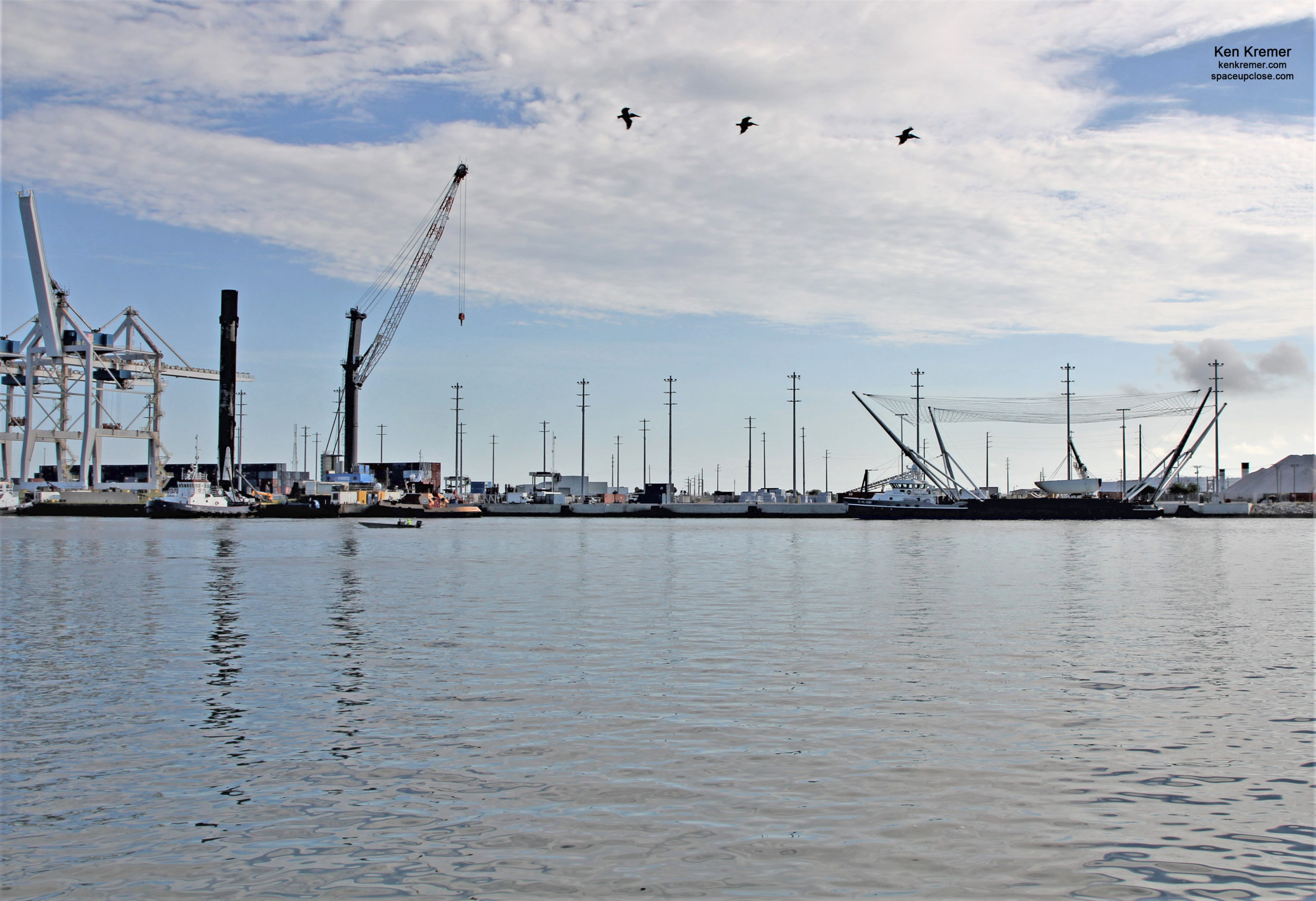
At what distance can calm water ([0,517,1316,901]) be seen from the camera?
32.4 ft

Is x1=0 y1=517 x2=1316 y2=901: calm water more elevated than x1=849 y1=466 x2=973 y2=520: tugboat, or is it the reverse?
x1=849 y1=466 x2=973 y2=520: tugboat

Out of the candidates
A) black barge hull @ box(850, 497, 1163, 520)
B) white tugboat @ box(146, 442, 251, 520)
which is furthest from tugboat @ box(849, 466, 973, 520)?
white tugboat @ box(146, 442, 251, 520)

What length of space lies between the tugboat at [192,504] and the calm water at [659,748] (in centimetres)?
11799

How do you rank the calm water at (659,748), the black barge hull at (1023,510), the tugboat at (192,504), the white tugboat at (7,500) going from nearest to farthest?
1. the calm water at (659,748)
2. the tugboat at (192,504)
3. the white tugboat at (7,500)
4. the black barge hull at (1023,510)

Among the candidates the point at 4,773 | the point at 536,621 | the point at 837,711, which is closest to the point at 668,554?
the point at 536,621

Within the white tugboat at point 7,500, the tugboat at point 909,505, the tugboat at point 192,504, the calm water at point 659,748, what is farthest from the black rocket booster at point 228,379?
the calm water at point 659,748

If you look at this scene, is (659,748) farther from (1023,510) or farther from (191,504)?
(1023,510)

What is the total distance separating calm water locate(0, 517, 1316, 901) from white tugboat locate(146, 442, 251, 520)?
11792 cm

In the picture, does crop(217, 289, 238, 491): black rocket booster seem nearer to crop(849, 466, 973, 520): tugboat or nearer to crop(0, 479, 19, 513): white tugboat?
crop(0, 479, 19, 513): white tugboat

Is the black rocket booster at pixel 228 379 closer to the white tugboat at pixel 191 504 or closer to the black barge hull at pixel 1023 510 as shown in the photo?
the white tugboat at pixel 191 504

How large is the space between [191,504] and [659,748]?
147 metres

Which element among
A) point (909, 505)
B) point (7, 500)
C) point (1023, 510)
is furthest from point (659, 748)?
point (7, 500)

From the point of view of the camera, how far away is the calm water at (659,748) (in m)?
9.89

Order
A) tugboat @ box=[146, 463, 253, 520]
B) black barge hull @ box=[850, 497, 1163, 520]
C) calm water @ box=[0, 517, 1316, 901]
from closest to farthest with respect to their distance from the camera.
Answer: calm water @ box=[0, 517, 1316, 901] < tugboat @ box=[146, 463, 253, 520] < black barge hull @ box=[850, 497, 1163, 520]
